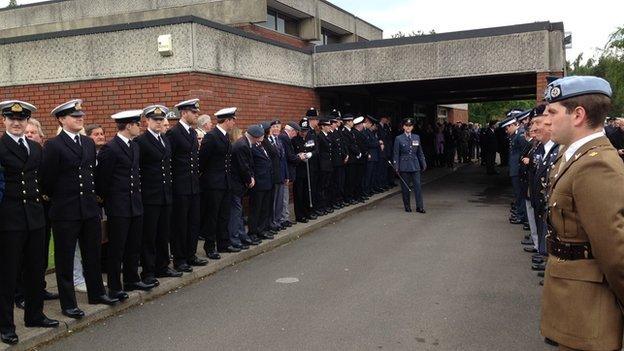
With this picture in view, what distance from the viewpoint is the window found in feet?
52.8

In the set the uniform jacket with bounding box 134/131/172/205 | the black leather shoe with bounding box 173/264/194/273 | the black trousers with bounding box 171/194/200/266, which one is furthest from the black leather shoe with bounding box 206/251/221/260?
the uniform jacket with bounding box 134/131/172/205

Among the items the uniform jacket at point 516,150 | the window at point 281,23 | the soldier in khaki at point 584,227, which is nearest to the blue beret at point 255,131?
the uniform jacket at point 516,150

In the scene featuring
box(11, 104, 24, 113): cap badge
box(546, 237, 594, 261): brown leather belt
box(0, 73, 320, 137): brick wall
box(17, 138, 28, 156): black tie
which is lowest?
box(546, 237, 594, 261): brown leather belt

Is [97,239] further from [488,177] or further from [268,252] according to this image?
[488,177]

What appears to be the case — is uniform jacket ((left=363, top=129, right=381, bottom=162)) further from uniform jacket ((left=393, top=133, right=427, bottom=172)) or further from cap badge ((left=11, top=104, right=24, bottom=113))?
cap badge ((left=11, top=104, right=24, bottom=113))

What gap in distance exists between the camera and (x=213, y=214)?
24.8ft

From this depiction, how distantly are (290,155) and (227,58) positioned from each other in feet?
7.02

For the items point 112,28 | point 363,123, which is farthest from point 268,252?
point 363,123

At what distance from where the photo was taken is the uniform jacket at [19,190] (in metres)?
4.56

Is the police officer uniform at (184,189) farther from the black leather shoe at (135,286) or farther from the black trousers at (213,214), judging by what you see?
the black leather shoe at (135,286)

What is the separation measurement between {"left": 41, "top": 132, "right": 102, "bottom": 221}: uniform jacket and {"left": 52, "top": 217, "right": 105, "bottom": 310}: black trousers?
0.11 metres

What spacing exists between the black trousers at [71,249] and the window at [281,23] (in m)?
11.0

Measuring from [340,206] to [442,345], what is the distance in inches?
304

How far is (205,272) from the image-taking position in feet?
23.1
